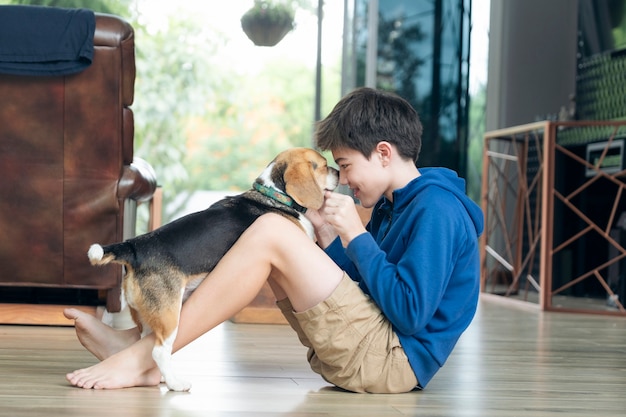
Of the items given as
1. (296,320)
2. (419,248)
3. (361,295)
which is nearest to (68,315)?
(296,320)

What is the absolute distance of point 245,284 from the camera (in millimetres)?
1759

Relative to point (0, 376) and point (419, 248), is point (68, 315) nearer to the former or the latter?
point (0, 376)

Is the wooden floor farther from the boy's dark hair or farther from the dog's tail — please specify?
the boy's dark hair

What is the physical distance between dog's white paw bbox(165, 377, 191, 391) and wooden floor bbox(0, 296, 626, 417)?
21 millimetres

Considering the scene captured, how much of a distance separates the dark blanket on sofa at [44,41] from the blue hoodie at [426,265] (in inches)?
49.2

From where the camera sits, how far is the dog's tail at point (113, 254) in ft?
5.60

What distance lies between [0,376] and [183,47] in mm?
6041

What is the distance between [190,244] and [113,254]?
159 mm

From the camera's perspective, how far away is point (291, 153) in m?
1.93

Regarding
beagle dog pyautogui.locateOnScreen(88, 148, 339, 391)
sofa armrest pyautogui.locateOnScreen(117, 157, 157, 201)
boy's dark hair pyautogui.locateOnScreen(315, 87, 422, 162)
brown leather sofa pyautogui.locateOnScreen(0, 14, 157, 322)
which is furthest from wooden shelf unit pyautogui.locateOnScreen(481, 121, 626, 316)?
beagle dog pyautogui.locateOnScreen(88, 148, 339, 391)

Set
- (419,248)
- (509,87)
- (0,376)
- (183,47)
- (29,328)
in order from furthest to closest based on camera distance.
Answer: (183,47), (509,87), (29,328), (0,376), (419,248)

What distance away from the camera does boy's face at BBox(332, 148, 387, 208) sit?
6.26 ft

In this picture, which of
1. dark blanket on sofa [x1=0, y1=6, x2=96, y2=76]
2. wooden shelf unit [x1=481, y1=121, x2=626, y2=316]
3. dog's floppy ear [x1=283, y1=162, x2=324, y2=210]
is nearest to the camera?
dog's floppy ear [x1=283, y1=162, x2=324, y2=210]

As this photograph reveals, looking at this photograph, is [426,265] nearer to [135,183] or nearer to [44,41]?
[135,183]
